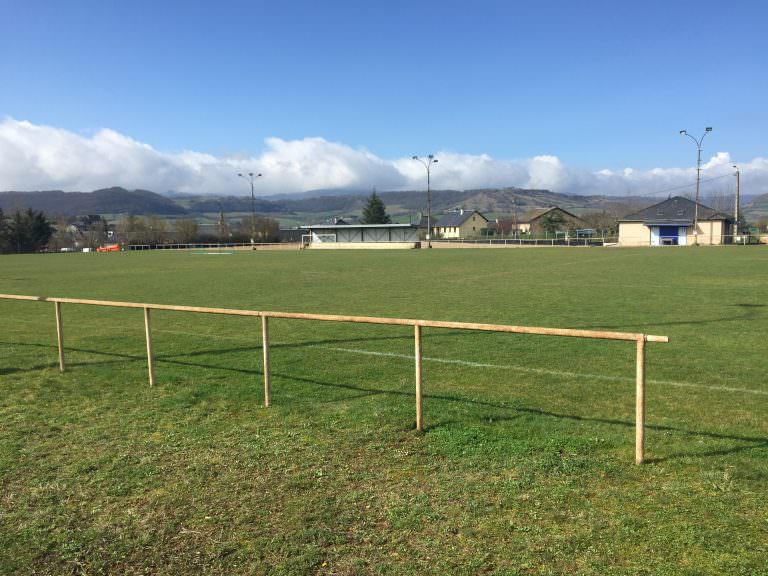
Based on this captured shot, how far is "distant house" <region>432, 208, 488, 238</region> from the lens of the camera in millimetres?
142188

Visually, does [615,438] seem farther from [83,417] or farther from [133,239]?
[133,239]

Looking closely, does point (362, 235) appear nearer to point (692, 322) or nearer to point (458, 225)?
point (458, 225)

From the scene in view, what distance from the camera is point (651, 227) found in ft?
275

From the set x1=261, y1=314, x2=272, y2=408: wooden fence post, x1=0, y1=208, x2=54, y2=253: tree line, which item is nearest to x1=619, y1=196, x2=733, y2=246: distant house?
x1=261, y1=314, x2=272, y2=408: wooden fence post

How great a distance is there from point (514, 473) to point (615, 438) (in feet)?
4.67

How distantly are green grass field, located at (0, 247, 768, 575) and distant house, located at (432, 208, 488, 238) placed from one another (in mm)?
131313

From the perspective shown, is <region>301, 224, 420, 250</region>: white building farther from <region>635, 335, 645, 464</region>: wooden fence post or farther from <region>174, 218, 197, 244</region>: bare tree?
<region>635, 335, 645, 464</region>: wooden fence post

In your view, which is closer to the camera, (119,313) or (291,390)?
(291,390)

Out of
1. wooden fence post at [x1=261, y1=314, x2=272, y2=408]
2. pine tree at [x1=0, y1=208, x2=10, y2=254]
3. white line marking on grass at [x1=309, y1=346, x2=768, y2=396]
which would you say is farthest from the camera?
pine tree at [x1=0, y1=208, x2=10, y2=254]

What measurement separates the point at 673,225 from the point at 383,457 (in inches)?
3389

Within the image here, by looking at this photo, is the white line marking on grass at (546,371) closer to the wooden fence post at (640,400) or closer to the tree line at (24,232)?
the wooden fence post at (640,400)

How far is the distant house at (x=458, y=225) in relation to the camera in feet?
466

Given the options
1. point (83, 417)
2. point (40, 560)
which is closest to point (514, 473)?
point (40, 560)

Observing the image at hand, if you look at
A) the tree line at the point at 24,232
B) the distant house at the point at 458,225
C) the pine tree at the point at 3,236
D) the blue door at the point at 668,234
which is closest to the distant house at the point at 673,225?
the blue door at the point at 668,234
